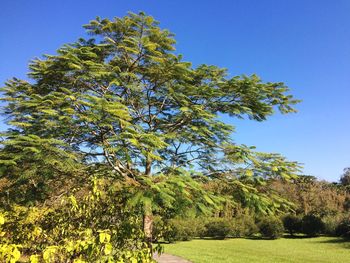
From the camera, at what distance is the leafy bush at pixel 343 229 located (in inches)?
1081

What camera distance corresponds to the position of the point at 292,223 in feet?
104

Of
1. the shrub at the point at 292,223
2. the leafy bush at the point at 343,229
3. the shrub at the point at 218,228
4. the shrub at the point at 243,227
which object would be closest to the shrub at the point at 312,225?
the shrub at the point at 292,223

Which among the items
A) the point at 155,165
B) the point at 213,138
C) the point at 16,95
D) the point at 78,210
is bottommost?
the point at 78,210

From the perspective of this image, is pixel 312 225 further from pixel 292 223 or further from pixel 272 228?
pixel 272 228

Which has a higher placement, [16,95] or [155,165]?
[16,95]

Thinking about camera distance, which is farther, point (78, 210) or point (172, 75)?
point (172, 75)

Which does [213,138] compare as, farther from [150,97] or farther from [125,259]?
[125,259]

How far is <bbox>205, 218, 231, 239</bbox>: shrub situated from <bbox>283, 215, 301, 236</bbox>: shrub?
5630 mm

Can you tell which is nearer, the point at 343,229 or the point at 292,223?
the point at 343,229

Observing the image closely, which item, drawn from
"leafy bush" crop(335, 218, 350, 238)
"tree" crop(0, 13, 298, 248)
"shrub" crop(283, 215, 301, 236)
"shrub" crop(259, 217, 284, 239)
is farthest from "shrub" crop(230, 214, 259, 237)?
"tree" crop(0, 13, 298, 248)

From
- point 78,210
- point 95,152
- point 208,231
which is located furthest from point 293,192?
point 78,210

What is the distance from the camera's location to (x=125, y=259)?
4082mm

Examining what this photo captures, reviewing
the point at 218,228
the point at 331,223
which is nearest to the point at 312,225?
the point at 331,223

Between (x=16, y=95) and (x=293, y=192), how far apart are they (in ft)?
110
